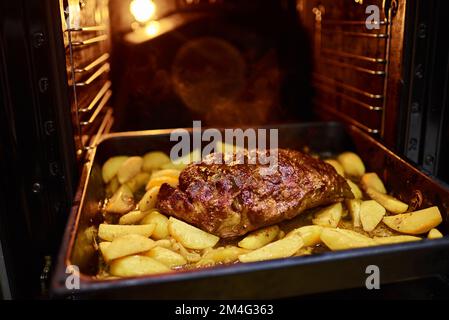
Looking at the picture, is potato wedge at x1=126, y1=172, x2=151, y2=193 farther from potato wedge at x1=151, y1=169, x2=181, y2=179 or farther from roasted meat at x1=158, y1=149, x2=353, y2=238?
roasted meat at x1=158, y1=149, x2=353, y2=238

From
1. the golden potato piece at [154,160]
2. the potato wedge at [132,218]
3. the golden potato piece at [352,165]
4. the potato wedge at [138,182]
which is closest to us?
the potato wedge at [132,218]

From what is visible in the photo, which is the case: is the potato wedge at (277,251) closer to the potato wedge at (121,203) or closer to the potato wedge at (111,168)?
the potato wedge at (121,203)

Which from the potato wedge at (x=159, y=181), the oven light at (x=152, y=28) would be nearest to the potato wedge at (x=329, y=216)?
the potato wedge at (x=159, y=181)

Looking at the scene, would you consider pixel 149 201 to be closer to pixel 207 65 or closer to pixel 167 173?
pixel 167 173

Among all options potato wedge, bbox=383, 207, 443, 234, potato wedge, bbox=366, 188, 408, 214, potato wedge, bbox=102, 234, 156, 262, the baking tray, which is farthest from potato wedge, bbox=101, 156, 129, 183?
potato wedge, bbox=383, 207, 443, 234

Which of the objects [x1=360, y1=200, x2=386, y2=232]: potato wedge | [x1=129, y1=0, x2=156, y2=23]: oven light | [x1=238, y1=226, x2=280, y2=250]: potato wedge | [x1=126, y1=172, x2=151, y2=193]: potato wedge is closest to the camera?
[x1=238, y1=226, x2=280, y2=250]: potato wedge

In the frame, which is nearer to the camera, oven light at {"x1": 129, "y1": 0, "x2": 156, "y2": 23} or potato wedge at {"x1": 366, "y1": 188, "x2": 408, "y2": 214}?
potato wedge at {"x1": 366, "y1": 188, "x2": 408, "y2": 214}
